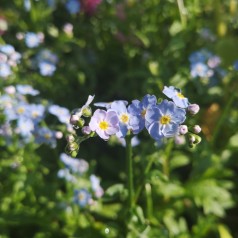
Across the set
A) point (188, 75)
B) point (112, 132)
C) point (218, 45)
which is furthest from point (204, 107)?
point (112, 132)

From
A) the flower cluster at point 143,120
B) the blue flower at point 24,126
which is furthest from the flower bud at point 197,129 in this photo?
the blue flower at point 24,126

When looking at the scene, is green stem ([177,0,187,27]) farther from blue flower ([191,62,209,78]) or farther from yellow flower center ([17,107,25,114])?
yellow flower center ([17,107,25,114])

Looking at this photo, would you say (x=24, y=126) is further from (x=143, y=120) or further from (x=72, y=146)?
(x=143, y=120)

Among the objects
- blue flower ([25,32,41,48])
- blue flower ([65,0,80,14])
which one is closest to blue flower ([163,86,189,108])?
blue flower ([25,32,41,48])

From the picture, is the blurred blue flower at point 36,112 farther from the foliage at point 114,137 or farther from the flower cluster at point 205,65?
the flower cluster at point 205,65

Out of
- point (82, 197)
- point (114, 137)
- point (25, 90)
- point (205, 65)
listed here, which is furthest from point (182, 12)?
point (82, 197)

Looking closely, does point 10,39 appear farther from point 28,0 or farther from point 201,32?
point 201,32

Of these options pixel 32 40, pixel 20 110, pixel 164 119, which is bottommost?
pixel 164 119
